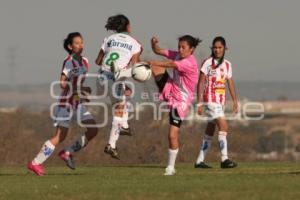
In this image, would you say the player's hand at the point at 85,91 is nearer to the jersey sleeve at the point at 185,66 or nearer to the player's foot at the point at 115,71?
the player's foot at the point at 115,71

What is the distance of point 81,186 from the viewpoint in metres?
14.8

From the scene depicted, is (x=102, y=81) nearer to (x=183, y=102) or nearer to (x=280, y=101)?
(x=183, y=102)

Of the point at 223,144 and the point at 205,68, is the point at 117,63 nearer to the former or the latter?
the point at 205,68

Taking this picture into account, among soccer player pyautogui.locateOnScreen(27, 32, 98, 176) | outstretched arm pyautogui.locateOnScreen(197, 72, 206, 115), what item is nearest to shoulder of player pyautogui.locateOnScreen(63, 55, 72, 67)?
soccer player pyautogui.locateOnScreen(27, 32, 98, 176)

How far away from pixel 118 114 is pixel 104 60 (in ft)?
3.15

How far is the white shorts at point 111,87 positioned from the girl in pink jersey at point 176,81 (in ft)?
2.54

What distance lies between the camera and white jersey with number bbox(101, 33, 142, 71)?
17.8m

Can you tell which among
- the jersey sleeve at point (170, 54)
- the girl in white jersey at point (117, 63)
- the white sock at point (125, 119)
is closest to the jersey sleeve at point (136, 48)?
the girl in white jersey at point (117, 63)

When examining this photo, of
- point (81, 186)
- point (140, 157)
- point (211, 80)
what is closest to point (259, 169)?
point (211, 80)

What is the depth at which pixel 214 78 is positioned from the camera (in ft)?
63.4

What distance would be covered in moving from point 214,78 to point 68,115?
3304 millimetres

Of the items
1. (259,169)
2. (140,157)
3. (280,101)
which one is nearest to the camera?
(259,169)

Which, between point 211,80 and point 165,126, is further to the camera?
point 165,126

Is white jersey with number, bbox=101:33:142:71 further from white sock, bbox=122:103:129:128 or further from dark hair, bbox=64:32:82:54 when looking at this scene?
white sock, bbox=122:103:129:128
